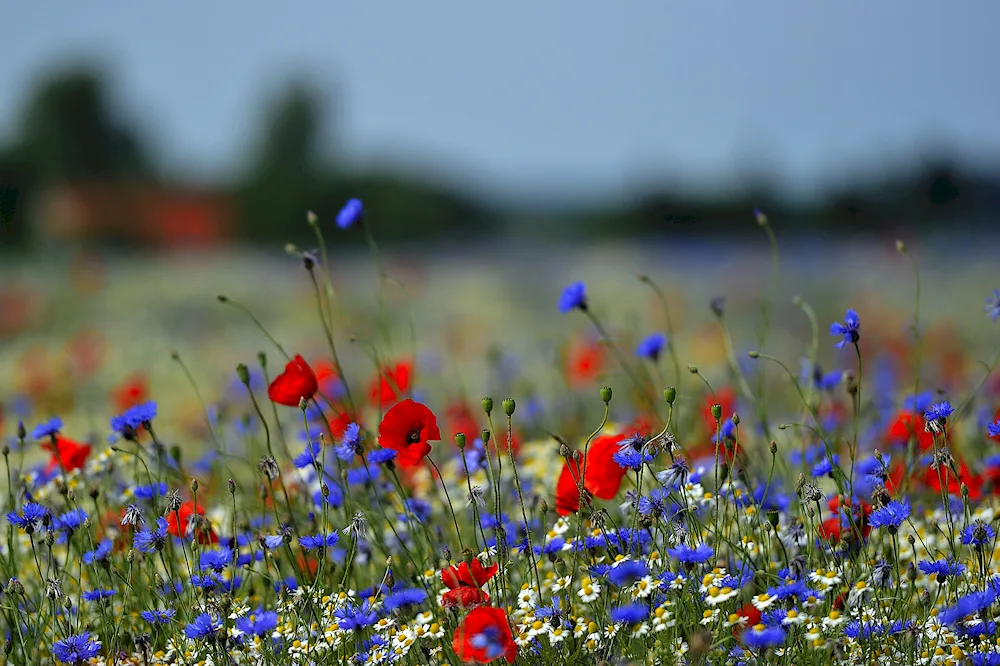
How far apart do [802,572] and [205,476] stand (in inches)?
82.8

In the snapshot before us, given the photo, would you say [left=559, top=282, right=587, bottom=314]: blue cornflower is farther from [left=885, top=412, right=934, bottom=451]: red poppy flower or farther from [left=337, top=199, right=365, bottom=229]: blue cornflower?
[left=885, top=412, right=934, bottom=451]: red poppy flower

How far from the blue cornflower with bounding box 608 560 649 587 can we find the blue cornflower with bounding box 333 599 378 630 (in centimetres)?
45

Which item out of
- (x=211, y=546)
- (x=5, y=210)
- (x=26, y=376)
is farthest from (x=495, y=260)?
(x=5, y=210)

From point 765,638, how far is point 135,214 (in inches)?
1015

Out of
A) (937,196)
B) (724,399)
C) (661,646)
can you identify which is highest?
(661,646)

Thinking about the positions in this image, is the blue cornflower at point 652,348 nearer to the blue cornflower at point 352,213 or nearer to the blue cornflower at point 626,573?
the blue cornflower at point 352,213

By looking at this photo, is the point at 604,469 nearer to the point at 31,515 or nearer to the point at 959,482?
the point at 959,482

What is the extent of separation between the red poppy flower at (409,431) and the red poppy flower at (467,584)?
245mm

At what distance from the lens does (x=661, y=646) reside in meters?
1.88

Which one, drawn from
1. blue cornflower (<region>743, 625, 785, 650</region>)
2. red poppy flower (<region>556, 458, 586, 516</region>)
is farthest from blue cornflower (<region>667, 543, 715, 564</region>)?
red poppy flower (<region>556, 458, 586, 516</region>)

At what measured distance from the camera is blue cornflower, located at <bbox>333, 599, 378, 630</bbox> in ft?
6.12

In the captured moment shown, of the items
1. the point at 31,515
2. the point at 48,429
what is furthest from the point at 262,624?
the point at 48,429

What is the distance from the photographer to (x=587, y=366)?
4598 millimetres

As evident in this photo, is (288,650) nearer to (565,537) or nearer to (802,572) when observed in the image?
Result: (565,537)
